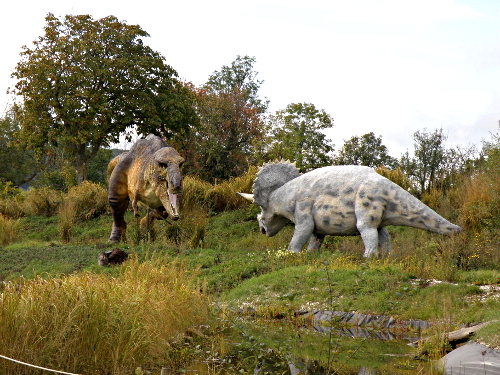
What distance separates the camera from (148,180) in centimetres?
Result: 1326

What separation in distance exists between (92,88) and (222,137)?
7.91m

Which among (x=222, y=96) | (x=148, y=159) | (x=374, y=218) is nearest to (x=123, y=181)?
(x=148, y=159)

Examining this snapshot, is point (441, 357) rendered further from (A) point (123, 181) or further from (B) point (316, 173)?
(A) point (123, 181)

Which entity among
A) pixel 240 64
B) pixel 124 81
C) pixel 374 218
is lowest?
pixel 374 218

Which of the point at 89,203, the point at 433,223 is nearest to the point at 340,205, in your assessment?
the point at 433,223

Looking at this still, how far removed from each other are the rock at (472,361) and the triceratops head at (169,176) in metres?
6.84

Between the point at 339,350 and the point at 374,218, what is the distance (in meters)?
4.34

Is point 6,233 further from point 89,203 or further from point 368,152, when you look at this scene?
point 368,152

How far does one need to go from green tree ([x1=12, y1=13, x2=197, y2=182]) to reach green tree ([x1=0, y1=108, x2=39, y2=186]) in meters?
12.9

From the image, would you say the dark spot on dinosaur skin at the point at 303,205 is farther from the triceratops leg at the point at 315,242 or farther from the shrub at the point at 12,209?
the shrub at the point at 12,209

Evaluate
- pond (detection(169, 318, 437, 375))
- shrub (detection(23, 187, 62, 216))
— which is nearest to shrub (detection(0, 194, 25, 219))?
shrub (detection(23, 187, 62, 216))

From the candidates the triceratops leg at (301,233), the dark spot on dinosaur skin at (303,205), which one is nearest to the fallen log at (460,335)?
the triceratops leg at (301,233)

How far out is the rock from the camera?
5.75 m

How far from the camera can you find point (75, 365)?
219 inches
